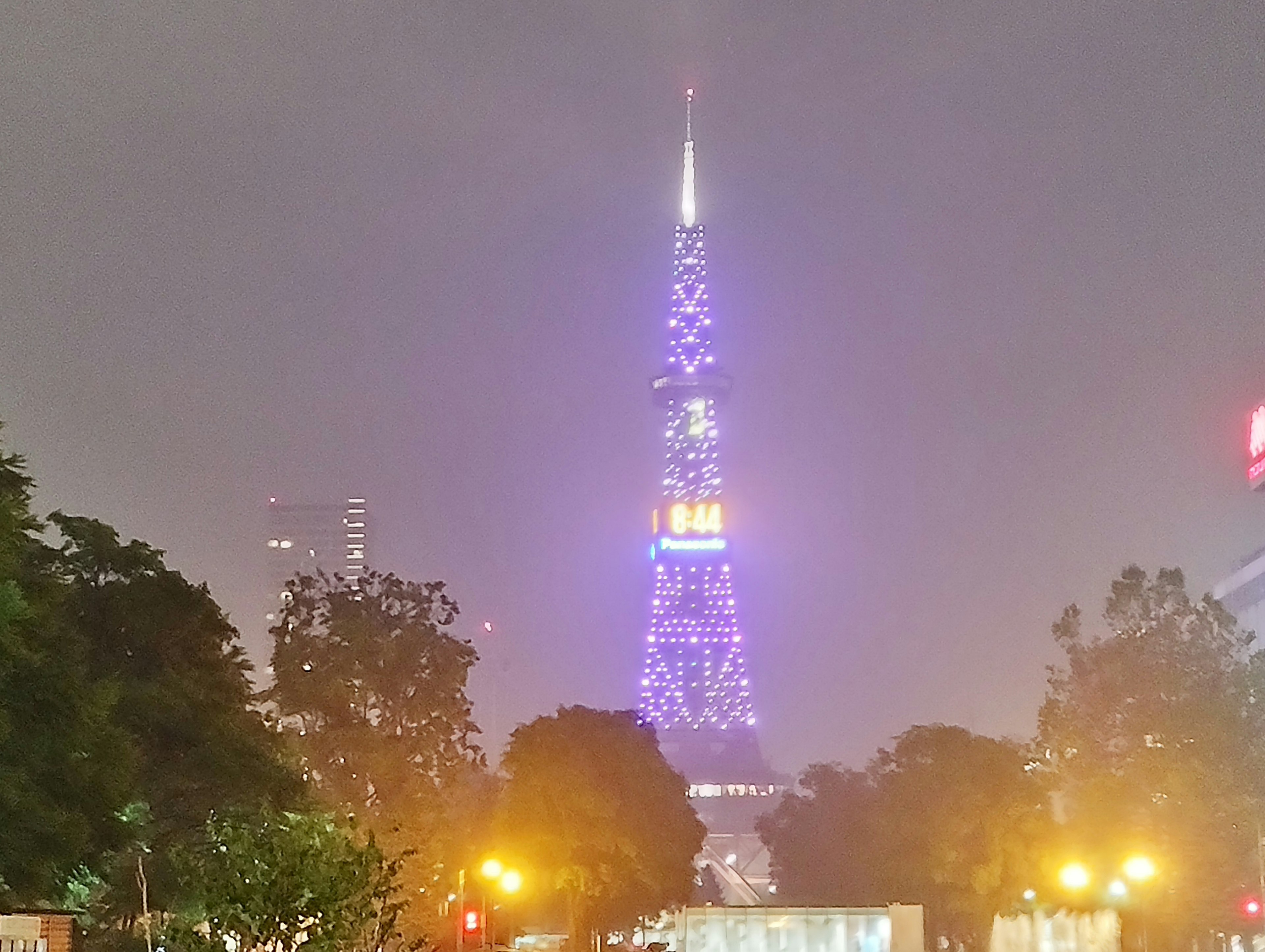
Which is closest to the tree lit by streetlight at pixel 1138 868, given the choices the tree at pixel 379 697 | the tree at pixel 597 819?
the tree at pixel 379 697

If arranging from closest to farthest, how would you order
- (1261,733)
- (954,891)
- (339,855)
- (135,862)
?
1. (339,855)
2. (135,862)
3. (1261,733)
4. (954,891)

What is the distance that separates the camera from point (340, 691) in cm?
6306

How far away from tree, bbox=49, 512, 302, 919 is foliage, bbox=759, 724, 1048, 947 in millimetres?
48206

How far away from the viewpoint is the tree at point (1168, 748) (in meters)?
61.2

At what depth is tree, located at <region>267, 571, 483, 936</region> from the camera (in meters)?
63.0

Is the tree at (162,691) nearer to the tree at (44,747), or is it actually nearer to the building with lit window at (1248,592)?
the tree at (44,747)

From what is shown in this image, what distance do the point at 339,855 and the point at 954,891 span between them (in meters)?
66.7

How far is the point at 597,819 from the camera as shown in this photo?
74125mm

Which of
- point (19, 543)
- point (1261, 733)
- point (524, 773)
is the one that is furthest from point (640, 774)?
point (19, 543)

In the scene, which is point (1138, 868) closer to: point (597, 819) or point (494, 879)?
point (494, 879)

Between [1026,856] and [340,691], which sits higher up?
[340,691]

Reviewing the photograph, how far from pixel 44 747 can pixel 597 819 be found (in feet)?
155

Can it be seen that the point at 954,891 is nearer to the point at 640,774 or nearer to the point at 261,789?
the point at 640,774

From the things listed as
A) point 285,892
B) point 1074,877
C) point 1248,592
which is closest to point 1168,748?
point 1074,877
